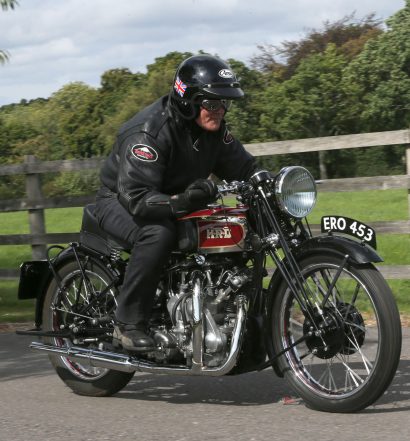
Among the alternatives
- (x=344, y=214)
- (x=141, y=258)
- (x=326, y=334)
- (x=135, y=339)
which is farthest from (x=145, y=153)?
(x=344, y=214)

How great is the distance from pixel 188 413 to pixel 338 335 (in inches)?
36.4

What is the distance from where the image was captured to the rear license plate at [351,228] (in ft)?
16.8

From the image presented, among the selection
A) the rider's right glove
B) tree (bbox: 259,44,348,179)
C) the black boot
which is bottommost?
the black boot

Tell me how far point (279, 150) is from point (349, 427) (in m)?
5.39

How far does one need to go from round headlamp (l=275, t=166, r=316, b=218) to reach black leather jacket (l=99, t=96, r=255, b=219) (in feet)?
1.96

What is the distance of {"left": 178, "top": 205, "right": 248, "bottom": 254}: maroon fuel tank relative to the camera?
5.22 m

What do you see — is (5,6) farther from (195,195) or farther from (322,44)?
(322,44)

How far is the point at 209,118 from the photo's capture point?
5402 mm

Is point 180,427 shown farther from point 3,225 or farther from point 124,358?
point 3,225

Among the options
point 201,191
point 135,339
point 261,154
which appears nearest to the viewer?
point 201,191

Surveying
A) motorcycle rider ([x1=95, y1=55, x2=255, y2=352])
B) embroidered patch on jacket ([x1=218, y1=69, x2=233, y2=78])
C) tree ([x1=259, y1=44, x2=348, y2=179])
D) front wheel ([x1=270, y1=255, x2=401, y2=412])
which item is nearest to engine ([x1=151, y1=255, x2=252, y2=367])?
motorcycle rider ([x1=95, y1=55, x2=255, y2=352])

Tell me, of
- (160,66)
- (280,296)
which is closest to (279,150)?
(280,296)

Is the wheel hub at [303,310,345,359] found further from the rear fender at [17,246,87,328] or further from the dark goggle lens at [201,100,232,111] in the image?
the rear fender at [17,246,87,328]

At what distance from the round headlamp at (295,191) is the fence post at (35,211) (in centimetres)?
612
